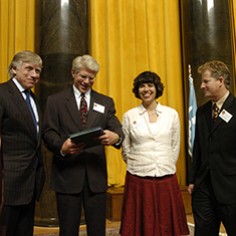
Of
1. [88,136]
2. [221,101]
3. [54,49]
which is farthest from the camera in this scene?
[54,49]

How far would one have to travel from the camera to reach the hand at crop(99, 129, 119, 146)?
2.18 metres

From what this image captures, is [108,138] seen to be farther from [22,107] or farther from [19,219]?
[19,219]

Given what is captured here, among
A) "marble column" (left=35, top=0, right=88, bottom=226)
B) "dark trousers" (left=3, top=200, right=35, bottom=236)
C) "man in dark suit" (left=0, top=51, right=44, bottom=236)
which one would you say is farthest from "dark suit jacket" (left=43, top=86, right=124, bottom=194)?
"marble column" (left=35, top=0, right=88, bottom=226)

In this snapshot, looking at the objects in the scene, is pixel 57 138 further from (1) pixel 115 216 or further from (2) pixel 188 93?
(2) pixel 188 93

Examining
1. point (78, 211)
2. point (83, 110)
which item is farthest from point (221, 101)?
point (78, 211)

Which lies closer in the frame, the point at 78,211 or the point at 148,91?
the point at 78,211

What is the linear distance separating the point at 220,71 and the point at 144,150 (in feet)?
2.73

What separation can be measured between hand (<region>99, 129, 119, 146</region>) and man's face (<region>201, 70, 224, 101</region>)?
670 millimetres

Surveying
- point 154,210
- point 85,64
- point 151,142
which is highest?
point 85,64

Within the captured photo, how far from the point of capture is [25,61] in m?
2.34

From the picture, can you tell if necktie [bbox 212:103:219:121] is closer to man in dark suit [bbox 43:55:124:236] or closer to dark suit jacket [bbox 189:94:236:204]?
dark suit jacket [bbox 189:94:236:204]

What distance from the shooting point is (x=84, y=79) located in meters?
2.36

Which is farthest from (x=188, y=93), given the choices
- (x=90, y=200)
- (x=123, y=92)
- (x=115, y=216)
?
(x=90, y=200)

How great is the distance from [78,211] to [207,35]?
3365mm
